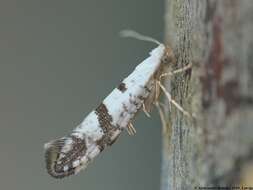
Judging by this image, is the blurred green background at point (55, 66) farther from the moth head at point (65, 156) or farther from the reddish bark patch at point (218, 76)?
the reddish bark patch at point (218, 76)

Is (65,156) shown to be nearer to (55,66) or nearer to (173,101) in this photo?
(173,101)

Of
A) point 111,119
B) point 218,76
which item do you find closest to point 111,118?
point 111,119

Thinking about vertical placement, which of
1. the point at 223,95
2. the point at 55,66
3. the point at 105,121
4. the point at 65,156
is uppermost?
the point at 55,66

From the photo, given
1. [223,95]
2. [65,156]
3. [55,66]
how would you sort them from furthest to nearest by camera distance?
[55,66]
[65,156]
[223,95]

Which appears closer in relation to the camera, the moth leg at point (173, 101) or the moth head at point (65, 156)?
the moth leg at point (173, 101)

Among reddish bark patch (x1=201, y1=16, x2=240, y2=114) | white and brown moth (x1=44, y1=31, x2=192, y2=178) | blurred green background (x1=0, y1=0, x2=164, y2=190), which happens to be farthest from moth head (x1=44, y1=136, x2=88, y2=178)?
blurred green background (x1=0, y1=0, x2=164, y2=190)

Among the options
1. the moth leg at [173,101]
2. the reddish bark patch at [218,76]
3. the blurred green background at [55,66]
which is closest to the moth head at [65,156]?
the moth leg at [173,101]

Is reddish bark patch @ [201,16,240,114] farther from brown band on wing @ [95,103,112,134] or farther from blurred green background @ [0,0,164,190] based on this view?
blurred green background @ [0,0,164,190]

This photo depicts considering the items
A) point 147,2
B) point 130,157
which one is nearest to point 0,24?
point 147,2
